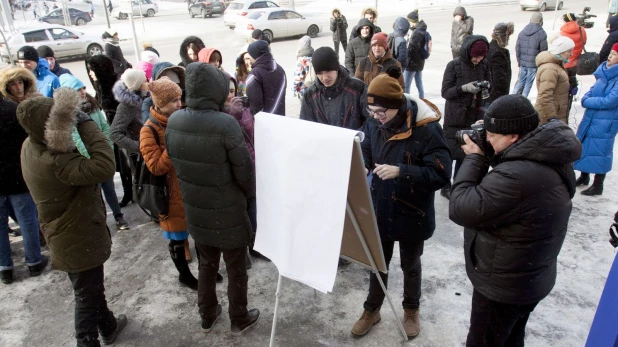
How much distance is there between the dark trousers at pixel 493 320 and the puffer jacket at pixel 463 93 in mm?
2549

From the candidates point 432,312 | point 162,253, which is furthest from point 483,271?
point 162,253

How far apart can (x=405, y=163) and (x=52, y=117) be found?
83.5 inches

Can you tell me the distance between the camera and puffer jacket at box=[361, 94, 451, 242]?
2.69 metres

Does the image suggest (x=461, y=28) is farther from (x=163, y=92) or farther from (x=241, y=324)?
(x=241, y=324)

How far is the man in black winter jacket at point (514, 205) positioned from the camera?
1993 mm

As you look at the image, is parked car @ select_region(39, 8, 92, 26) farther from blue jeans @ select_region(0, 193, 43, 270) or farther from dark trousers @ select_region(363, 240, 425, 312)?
dark trousers @ select_region(363, 240, 425, 312)

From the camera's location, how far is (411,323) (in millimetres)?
3129

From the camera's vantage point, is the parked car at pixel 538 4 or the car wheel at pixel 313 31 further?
the parked car at pixel 538 4

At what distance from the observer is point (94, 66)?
4844mm

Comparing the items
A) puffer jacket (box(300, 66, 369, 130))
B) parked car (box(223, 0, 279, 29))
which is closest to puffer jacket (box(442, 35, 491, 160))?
puffer jacket (box(300, 66, 369, 130))

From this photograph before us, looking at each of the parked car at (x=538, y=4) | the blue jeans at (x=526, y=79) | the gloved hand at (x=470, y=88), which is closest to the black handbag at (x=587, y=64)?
the blue jeans at (x=526, y=79)

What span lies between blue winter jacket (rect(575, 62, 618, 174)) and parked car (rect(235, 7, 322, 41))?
50.0ft

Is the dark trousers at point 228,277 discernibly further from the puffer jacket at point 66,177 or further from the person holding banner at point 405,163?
the person holding banner at point 405,163

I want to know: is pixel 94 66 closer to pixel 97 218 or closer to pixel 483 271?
pixel 97 218
